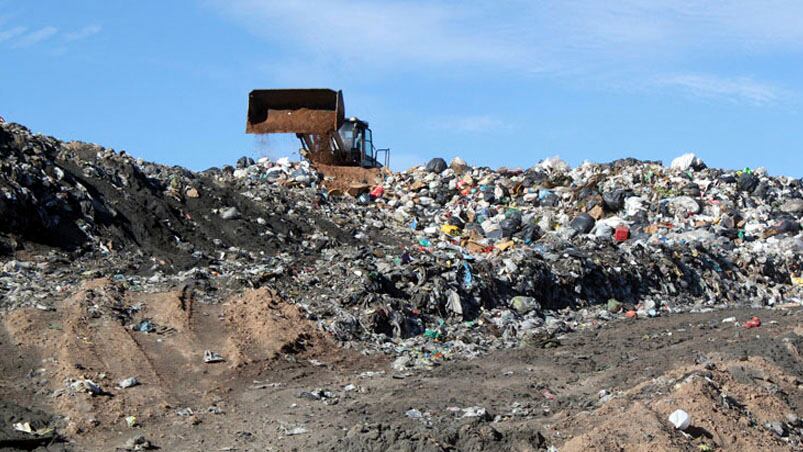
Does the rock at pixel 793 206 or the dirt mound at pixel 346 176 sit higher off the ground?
the dirt mound at pixel 346 176

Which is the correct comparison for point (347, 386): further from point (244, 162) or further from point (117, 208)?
point (244, 162)

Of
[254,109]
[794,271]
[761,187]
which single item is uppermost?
[254,109]

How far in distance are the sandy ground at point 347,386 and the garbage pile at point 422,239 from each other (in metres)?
0.63

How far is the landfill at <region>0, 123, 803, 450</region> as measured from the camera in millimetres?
9242

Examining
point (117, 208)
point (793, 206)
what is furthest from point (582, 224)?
point (117, 208)

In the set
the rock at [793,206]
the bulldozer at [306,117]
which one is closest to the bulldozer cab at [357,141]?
the bulldozer at [306,117]

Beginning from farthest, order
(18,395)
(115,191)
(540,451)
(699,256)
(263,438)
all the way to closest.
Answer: (699,256) < (115,191) < (18,395) < (263,438) < (540,451)

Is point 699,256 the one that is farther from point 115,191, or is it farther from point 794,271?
point 115,191

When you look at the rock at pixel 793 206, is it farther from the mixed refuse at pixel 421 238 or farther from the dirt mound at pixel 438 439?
the dirt mound at pixel 438 439

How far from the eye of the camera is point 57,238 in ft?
38.1

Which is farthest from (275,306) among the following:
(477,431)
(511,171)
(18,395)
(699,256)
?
(511,171)

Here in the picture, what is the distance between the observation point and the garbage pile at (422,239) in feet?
35.9

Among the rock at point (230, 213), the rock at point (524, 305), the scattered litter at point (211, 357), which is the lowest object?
the rock at point (524, 305)

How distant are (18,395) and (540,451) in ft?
13.1
